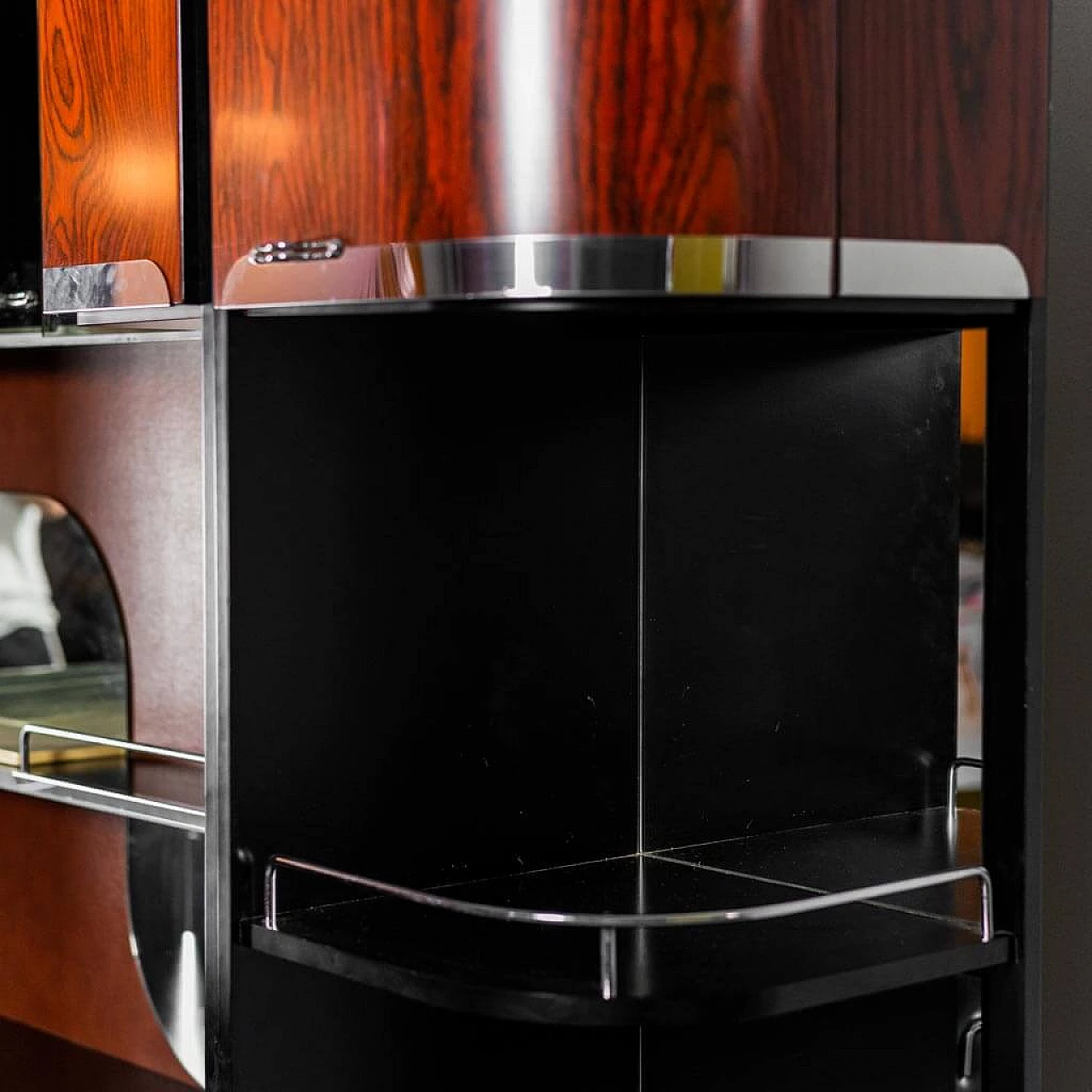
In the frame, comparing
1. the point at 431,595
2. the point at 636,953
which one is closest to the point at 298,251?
the point at 431,595

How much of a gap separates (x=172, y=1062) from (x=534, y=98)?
1.17 meters

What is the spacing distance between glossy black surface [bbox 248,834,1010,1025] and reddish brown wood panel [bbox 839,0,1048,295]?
45cm

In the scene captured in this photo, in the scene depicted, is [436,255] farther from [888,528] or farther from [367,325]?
[888,528]

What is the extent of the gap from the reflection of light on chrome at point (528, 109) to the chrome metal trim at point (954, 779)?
2.09 ft

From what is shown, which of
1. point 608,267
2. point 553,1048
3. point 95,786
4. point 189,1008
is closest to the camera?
point 608,267

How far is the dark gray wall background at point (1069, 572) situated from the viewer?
151 centimetres

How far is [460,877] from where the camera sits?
137cm

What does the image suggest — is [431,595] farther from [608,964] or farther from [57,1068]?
[57,1068]

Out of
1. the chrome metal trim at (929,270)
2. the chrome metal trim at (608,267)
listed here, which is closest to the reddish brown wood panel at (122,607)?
the chrome metal trim at (608,267)

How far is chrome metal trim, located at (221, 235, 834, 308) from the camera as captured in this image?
106 cm

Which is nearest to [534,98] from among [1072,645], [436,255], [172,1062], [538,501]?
[436,255]

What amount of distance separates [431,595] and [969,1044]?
0.52 m

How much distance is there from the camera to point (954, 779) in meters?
1.47

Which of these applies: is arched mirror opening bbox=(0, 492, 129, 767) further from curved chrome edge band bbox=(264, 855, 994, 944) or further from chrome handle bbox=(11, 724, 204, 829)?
curved chrome edge band bbox=(264, 855, 994, 944)
